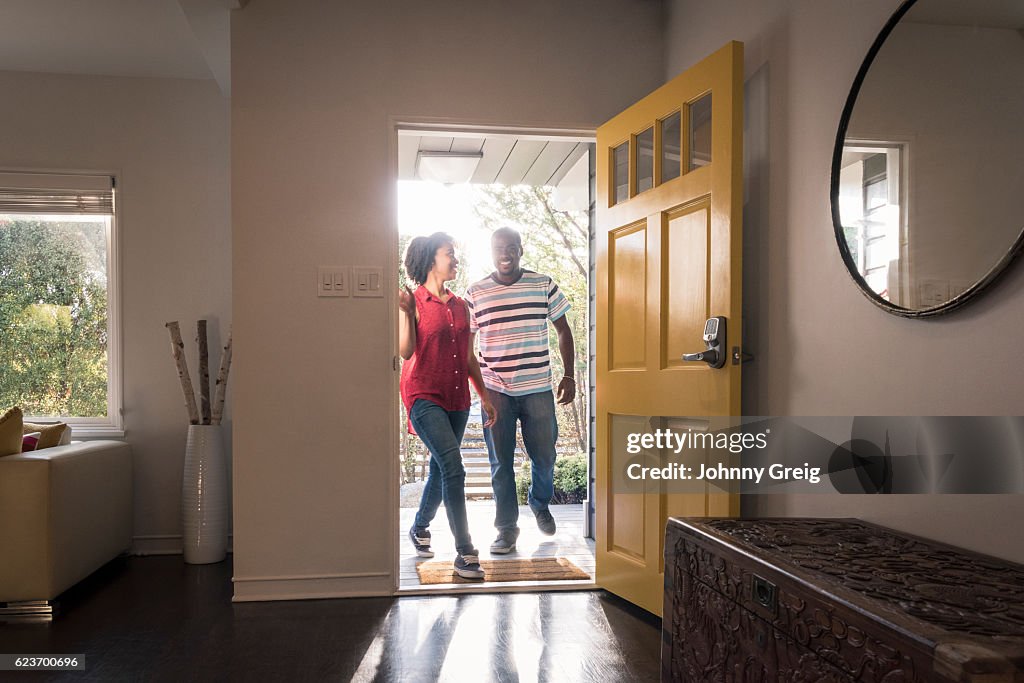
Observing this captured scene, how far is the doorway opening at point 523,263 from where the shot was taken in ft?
11.8

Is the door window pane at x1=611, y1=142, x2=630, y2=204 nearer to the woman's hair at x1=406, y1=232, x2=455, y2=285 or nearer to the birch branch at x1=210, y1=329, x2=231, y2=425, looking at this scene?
the woman's hair at x1=406, y1=232, x2=455, y2=285

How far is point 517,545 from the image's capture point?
4352 mm

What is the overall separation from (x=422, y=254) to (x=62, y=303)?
1.89 metres

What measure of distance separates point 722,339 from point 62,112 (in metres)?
3.53

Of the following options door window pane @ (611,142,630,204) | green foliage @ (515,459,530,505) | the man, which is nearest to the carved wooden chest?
door window pane @ (611,142,630,204)

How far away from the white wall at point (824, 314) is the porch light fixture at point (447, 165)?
193 cm

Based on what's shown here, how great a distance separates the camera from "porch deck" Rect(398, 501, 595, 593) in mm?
3244

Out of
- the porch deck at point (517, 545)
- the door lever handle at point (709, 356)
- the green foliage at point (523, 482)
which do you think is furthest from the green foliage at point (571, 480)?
the door lever handle at point (709, 356)

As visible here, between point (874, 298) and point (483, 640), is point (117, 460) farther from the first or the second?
point (874, 298)

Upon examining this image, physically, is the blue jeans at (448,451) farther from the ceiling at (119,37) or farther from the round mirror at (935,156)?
the round mirror at (935,156)

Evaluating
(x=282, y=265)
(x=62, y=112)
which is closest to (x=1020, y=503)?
(x=282, y=265)

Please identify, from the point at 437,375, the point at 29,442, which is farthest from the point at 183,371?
the point at 437,375

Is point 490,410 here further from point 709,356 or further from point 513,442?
point 709,356

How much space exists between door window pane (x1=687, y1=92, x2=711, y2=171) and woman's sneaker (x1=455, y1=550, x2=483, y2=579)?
1993mm
